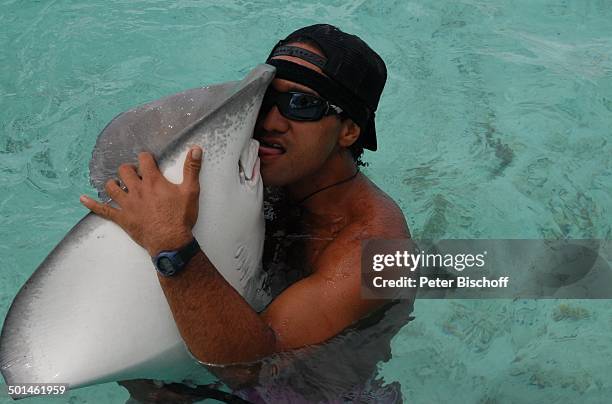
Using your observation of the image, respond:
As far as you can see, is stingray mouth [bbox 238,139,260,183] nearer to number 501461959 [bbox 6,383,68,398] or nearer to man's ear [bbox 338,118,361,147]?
man's ear [bbox 338,118,361,147]

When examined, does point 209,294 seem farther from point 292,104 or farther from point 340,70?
point 340,70

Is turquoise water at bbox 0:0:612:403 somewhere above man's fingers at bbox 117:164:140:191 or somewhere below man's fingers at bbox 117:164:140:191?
below

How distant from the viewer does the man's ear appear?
8.95 feet

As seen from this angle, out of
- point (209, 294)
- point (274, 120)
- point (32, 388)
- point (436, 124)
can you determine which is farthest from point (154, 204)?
point (436, 124)

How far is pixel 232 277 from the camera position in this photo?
97.9 inches

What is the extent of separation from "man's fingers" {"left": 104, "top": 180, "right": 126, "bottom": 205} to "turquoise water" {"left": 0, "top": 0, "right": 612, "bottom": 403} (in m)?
1.52

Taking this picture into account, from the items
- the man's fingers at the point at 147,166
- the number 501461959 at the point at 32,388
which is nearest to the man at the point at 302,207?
the man's fingers at the point at 147,166

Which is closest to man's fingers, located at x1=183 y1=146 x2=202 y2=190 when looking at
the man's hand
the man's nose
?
the man's hand

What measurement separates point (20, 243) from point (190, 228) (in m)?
2.26

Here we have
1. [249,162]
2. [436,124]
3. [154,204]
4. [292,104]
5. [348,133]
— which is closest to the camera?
[154,204]

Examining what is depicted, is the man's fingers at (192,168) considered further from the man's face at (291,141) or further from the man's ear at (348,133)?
the man's ear at (348,133)

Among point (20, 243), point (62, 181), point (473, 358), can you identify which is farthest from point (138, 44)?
point (473, 358)

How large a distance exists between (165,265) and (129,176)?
283mm

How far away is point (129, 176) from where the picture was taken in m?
2.15
